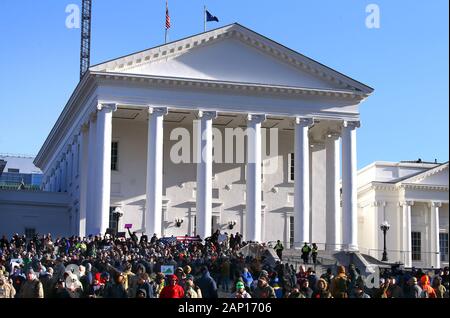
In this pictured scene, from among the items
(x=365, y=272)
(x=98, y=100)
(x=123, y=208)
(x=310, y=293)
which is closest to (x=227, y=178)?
(x=123, y=208)

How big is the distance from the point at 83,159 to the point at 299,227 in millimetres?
14426

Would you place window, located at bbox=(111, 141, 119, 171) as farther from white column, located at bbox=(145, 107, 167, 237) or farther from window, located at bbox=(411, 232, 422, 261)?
window, located at bbox=(411, 232, 422, 261)

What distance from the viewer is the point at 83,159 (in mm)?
57438

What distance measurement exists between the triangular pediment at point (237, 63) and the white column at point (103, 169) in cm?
304

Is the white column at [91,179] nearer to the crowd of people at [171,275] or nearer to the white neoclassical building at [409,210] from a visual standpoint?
the crowd of people at [171,275]

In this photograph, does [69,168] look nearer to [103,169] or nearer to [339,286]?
[103,169]

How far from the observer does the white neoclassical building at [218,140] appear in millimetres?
51969

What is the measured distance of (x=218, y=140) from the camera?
193 feet

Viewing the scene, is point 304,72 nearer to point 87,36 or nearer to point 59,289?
point 59,289

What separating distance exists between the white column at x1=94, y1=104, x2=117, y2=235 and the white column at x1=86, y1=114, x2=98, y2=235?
0.93 ft

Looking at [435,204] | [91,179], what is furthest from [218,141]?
[435,204]

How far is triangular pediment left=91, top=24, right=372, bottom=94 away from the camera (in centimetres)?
5306

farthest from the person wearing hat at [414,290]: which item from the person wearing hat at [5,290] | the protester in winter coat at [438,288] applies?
the person wearing hat at [5,290]

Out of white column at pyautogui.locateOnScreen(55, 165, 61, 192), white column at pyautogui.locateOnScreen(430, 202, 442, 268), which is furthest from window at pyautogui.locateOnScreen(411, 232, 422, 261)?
white column at pyautogui.locateOnScreen(55, 165, 61, 192)
